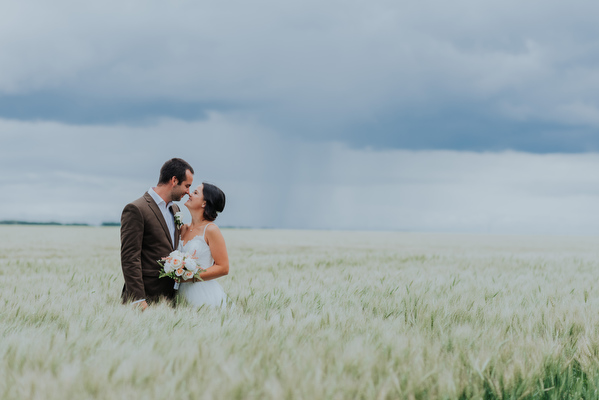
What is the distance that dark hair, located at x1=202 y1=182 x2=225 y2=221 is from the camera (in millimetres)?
4309

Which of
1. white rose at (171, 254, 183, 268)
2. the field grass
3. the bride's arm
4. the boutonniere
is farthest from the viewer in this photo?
the boutonniere

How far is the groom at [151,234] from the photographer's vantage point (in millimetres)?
4172

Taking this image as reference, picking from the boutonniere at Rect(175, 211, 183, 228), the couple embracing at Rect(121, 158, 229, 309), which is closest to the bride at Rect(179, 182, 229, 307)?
the couple embracing at Rect(121, 158, 229, 309)

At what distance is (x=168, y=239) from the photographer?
15.0ft

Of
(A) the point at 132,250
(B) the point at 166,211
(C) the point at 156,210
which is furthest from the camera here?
(B) the point at 166,211

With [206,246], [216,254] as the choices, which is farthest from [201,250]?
[216,254]

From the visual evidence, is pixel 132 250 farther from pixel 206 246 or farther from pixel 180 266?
pixel 206 246

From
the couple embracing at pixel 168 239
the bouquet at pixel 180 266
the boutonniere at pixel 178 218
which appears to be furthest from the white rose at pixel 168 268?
the boutonniere at pixel 178 218

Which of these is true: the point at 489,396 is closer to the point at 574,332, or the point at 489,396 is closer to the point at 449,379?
the point at 449,379

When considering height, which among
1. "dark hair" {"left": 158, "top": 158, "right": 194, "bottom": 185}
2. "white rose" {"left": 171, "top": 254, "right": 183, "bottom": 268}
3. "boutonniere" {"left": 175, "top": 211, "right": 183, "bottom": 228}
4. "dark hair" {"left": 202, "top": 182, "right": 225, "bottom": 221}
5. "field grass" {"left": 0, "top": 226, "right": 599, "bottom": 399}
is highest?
"dark hair" {"left": 158, "top": 158, "right": 194, "bottom": 185}

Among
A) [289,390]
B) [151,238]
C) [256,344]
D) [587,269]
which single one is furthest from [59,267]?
[587,269]

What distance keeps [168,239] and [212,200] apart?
0.69 meters

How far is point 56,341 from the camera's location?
2.52 meters

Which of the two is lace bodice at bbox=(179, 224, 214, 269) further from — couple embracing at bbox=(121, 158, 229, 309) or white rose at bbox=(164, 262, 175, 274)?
white rose at bbox=(164, 262, 175, 274)
